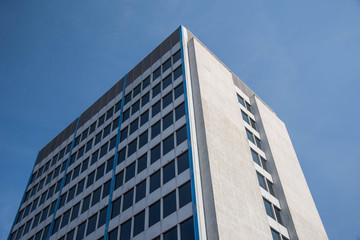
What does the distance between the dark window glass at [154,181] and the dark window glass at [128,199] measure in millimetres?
3101

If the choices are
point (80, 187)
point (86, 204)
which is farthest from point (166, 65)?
point (86, 204)

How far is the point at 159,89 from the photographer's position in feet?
158

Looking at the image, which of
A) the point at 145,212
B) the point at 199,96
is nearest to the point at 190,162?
the point at 145,212

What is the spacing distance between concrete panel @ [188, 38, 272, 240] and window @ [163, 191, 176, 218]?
331 centimetres

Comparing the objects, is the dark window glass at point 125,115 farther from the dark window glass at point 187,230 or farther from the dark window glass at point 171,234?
the dark window glass at point 187,230

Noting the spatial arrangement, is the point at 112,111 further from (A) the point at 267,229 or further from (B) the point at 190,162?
(A) the point at 267,229

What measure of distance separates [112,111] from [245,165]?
85.0 feet

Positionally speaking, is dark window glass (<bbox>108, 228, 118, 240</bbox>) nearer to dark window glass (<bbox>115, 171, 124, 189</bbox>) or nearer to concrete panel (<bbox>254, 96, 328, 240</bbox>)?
dark window glass (<bbox>115, 171, 124, 189</bbox>)

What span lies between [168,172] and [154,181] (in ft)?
6.95

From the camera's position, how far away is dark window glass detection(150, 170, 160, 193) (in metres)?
36.6

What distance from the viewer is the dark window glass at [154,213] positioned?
33716mm

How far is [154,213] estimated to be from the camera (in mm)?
34406

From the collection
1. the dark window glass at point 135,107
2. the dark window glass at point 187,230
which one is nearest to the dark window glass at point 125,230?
the dark window glass at point 187,230

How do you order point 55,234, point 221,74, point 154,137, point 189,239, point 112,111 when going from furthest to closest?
1. point 112,111
2. point 221,74
3. point 55,234
4. point 154,137
5. point 189,239
